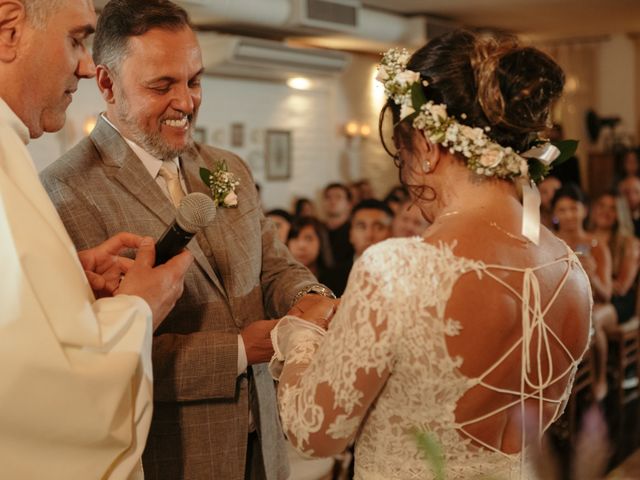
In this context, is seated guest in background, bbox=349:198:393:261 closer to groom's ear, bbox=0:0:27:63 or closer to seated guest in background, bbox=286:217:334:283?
seated guest in background, bbox=286:217:334:283

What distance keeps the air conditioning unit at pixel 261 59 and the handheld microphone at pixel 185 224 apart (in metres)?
7.11

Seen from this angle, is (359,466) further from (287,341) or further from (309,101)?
(309,101)

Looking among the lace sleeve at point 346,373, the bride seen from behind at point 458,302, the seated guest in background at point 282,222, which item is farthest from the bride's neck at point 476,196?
the seated guest in background at point 282,222

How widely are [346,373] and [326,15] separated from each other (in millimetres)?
8301

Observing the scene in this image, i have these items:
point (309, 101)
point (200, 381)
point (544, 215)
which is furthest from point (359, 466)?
point (309, 101)

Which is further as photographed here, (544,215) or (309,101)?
(309,101)

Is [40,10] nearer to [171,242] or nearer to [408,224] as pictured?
[171,242]

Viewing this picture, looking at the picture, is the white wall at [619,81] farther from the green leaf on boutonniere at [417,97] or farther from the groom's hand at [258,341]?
the green leaf on boutonniere at [417,97]

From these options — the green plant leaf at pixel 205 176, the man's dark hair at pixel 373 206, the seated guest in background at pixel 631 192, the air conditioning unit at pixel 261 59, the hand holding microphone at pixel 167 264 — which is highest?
the air conditioning unit at pixel 261 59

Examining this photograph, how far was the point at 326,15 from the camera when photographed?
959cm

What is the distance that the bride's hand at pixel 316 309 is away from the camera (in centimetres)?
214

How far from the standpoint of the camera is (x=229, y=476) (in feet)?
7.82

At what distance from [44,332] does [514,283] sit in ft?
2.94

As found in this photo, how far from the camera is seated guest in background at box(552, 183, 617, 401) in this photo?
702cm
